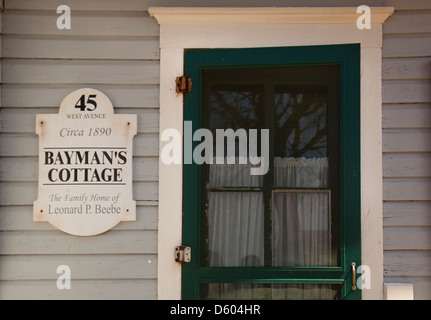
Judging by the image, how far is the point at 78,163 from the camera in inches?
115

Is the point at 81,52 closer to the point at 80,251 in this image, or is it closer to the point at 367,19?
the point at 80,251

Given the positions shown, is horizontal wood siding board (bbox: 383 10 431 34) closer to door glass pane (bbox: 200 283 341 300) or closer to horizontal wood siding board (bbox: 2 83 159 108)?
horizontal wood siding board (bbox: 2 83 159 108)

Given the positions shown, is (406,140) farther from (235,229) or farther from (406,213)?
(235,229)

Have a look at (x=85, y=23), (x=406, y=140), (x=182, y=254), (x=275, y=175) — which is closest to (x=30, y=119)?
(x=85, y=23)

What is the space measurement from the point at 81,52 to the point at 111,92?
0.32 meters

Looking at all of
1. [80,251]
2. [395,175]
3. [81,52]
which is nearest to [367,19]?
[395,175]

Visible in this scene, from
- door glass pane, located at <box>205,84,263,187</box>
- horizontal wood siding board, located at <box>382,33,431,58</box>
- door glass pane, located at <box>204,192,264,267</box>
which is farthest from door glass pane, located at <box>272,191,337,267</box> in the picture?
horizontal wood siding board, located at <box>382,33,431,58</box>

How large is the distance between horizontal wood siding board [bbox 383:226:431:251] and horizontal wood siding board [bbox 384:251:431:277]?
43 millimetres

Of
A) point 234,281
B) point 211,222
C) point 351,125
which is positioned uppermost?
point 351,125

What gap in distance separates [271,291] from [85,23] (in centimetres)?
206

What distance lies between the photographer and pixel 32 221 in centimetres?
293

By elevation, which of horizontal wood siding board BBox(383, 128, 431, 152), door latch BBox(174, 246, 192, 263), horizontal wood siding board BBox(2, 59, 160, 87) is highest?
horizontal wood siding board BBox(2, 59, 160, 87)

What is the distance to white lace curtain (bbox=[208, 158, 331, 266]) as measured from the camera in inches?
116

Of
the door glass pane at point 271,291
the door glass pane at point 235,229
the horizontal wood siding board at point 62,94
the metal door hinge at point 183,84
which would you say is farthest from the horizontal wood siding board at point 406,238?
the horizontal wood siding board at point 62,94
